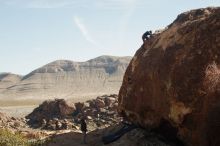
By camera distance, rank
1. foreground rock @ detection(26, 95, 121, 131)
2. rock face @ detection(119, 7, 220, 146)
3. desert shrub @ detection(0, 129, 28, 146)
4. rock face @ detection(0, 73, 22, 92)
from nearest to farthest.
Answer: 1. rock face @ detection(119, 7, 220, 146)
2. desert shrub @ detection(0, 129, 28, 146)
3. foreground rock @ detection(26, 95, 121, 131)
4. rock face @ detection(0, 73, 22, 92)

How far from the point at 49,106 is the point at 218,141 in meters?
31.8

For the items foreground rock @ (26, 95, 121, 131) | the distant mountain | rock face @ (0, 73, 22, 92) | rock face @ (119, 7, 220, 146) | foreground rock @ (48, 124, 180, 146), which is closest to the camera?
rock face @ (119, 7, 220, 146)

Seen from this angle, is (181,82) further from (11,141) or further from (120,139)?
(11,141)

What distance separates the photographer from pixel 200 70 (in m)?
14.8

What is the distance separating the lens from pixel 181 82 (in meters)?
15.4

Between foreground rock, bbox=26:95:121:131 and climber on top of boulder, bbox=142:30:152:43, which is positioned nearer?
climber on top of boulder, bbox=142:30:152:43

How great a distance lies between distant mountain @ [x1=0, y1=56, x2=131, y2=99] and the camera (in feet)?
381

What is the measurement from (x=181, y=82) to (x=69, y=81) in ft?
405

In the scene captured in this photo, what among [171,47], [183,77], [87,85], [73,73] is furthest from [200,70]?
[73,73]

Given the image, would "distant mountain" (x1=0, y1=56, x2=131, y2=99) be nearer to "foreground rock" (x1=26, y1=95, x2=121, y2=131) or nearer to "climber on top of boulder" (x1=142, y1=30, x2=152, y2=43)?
"foreground rock" (x1=26, y1=95, x2=121, y2=131)

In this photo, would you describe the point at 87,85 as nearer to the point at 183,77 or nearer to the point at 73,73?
the point at 73,73

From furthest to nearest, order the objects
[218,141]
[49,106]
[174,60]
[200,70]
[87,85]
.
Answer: [87,85], [49,106], [174,60], [200,70], [218,141]

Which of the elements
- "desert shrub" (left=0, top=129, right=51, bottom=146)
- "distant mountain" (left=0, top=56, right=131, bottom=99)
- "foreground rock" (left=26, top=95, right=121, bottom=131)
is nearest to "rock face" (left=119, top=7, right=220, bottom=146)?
"desert shrub" (left=0, top=129, right=51, bottom=146)

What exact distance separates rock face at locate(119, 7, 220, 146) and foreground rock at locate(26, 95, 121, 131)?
613 inches
